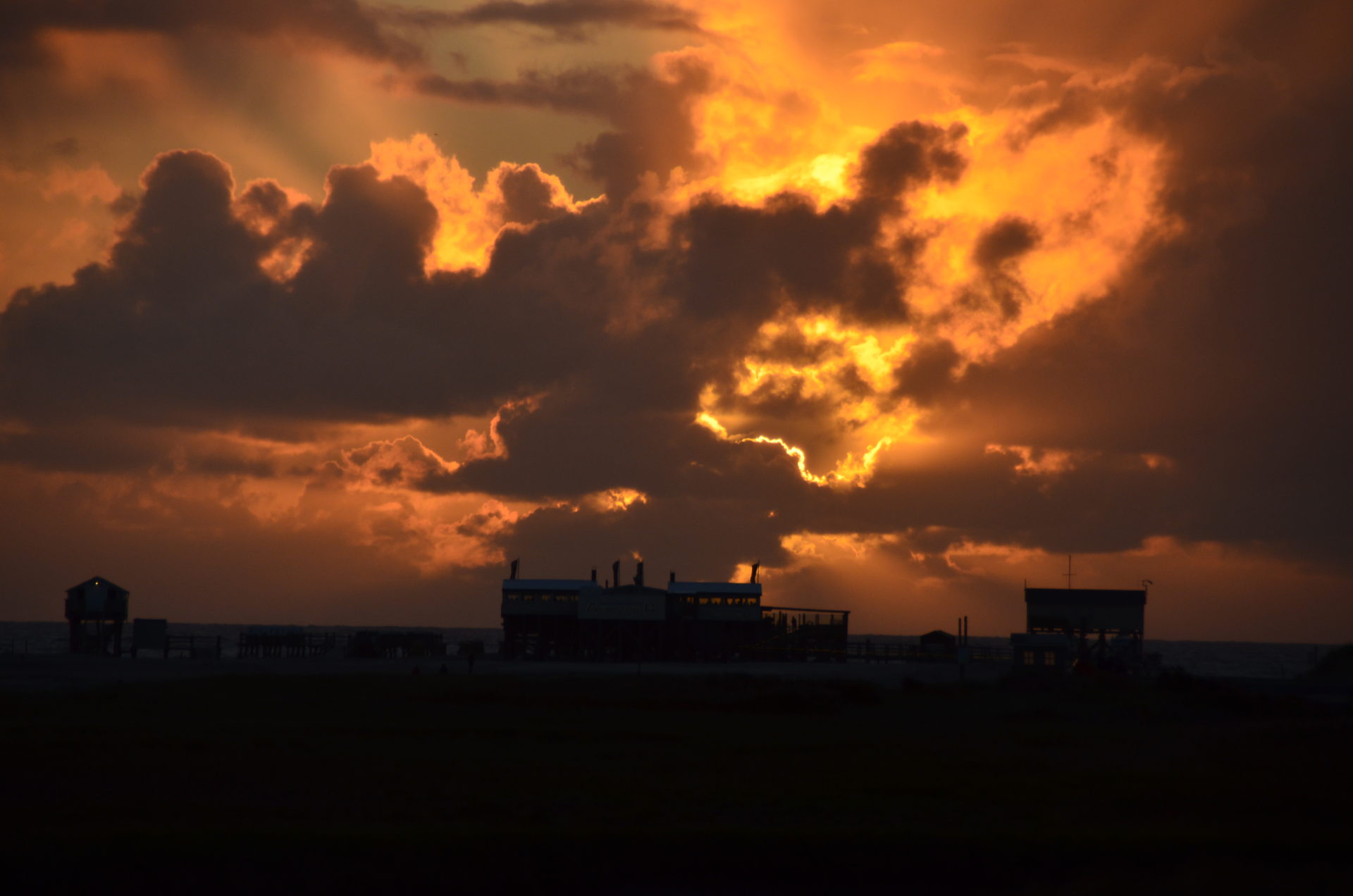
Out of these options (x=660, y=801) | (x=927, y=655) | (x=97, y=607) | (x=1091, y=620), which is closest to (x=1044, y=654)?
(x=1091, y=620)

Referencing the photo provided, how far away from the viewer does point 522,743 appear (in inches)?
1185

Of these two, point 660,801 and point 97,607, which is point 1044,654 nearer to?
point 660,801

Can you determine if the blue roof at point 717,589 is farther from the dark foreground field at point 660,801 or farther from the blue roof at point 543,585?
the dark foreground field at point 660,801

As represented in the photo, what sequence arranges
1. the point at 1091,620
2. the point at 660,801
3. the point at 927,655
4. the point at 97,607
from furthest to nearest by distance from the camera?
the point at 927,655 → the point at 97,607 → the point at 1091,620 → the point at 660,801

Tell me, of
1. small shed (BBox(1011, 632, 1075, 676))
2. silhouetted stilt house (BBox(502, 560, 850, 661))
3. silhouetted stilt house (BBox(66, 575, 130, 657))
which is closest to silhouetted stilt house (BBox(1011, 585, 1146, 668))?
small shed (BBox(1011, 632, 1075, 676))

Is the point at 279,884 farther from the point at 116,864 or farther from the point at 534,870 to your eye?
the point at 534,870

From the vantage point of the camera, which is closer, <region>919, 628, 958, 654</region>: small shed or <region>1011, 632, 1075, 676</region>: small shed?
<region>1011, 632, 1075, 676</region>: small shed

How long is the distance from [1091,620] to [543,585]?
42.9m

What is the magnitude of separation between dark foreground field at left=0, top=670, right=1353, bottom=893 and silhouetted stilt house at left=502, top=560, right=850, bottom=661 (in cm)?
5542

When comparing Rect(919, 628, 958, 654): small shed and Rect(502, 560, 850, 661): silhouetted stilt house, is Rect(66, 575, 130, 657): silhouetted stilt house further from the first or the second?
Rect(919, 628, 958, 654): small shed

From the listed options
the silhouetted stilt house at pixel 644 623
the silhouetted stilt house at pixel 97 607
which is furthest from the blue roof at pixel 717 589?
the silhouetted stilt house at pixel 97 607

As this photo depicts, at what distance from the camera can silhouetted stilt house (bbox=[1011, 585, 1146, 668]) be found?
270 ft

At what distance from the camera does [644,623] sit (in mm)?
95625

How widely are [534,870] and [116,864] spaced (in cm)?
537
